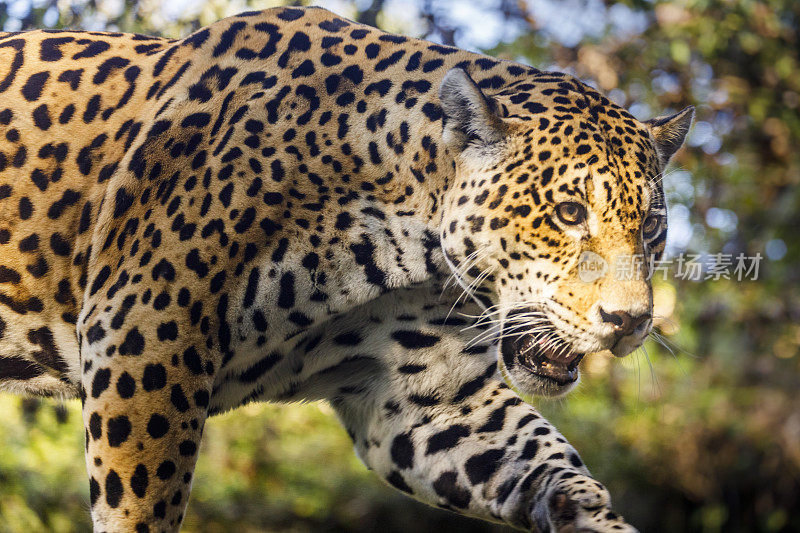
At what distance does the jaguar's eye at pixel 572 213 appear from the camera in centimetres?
317

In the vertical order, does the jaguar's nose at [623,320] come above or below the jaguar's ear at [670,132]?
below

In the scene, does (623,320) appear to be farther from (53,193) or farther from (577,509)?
(53,193)

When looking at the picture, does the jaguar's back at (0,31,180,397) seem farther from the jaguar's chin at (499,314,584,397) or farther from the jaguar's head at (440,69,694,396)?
the jaguar's chin at (499,314,584,397)

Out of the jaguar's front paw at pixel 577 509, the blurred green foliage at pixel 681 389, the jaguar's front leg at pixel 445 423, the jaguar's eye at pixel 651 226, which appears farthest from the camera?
the blurred green foliage at pixel 681 389

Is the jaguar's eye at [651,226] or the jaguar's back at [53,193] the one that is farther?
the jaguar's back at [53,193]

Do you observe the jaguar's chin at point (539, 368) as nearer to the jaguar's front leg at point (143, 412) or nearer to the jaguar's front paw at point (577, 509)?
the jaguar's front paw at point (577, 509)

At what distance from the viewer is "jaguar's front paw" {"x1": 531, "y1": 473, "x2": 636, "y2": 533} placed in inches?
122

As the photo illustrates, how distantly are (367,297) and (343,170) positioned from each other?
45cm

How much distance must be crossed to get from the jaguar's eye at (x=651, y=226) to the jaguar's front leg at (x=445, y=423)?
2.68ft

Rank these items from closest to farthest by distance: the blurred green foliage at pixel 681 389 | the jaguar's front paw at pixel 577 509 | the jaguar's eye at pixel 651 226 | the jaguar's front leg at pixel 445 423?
the jaguar's front paw at pixel 577 509 < the jaguar's eye at pixel 651 226 < the jaguar's front leg at pixel 445 423 < the blurred green foliage at pixel 681 389

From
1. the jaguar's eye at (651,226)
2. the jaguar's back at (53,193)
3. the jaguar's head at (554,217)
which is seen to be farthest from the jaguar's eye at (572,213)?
the jaguar's back at (53,193)

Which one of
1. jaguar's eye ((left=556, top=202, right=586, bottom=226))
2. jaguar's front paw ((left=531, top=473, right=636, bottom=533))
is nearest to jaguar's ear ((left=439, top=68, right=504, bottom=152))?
jaguar's eye ((left=556, top=202, right=586, bottom=226))

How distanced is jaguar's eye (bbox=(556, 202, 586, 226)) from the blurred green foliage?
5.19 m

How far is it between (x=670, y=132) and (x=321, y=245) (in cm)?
140
